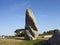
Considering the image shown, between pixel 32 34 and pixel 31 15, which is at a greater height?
pixel 31 15

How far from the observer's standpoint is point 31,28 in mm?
36531

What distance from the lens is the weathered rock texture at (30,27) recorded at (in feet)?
116

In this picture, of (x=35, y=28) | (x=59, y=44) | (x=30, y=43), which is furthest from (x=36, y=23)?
(x=59, y=44)

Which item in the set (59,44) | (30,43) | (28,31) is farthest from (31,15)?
(59,44)

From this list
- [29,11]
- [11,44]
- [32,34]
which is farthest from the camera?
[29,11]

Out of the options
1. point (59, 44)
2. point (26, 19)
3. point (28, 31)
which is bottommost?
point (59, 44)

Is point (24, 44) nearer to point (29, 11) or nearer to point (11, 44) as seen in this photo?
point (11, 44)

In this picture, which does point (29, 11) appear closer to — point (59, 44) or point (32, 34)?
point (32, 34)

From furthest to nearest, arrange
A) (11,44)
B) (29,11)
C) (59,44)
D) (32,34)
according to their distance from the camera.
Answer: (29,11) → (32,34) → (11,44) → (59,44)

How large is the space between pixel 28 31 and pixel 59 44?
1962cm

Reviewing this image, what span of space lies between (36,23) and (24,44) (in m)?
9.21

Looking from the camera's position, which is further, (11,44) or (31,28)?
(31,28)

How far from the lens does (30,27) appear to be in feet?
120

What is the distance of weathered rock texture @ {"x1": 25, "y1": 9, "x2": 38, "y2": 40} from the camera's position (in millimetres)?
35250
